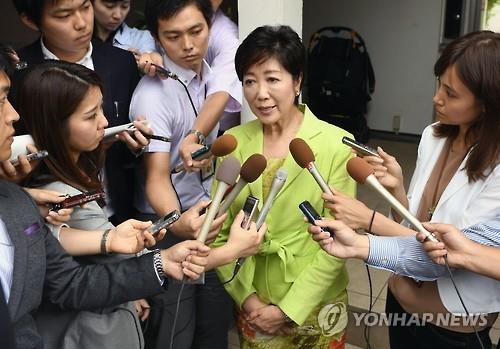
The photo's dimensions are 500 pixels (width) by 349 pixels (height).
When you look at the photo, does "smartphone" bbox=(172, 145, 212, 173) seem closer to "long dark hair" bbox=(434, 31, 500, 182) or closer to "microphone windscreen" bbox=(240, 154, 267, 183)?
"microphone windscreen" bbox=(240, 154, 267, 183)

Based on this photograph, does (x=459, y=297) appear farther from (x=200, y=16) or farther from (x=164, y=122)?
(x=200, y=16)

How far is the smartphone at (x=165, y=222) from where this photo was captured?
102cm

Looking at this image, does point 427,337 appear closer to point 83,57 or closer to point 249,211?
point 249,211

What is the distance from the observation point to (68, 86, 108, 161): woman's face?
1.23 meters

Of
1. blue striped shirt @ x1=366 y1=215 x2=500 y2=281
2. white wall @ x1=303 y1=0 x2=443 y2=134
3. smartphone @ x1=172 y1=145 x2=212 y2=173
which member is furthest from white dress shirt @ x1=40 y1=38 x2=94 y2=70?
white wall @ x1=303 y1=0 x2=443 y2=134

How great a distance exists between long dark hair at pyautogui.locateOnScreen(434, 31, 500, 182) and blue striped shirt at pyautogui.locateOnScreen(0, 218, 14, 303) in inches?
40.5

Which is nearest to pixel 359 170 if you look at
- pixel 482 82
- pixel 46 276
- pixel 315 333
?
pixel 482 82

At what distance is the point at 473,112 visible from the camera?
1.18 metres

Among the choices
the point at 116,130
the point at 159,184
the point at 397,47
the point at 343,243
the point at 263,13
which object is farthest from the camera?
the point at 397,47

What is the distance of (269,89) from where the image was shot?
1374mm

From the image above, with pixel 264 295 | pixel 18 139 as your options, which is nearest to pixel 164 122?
pixel 18 139

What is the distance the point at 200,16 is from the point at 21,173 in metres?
0.78

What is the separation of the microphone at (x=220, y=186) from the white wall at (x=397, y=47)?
422 cm

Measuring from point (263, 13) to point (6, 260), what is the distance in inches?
50.0
